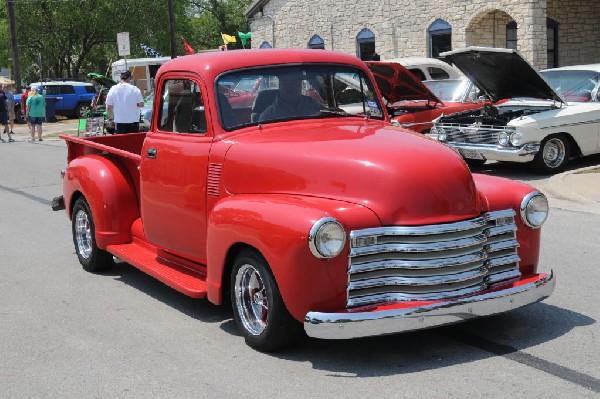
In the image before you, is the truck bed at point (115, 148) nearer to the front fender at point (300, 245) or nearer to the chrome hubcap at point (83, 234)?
the chrome hubcap at point (83, 234)

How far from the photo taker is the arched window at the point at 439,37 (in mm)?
27656

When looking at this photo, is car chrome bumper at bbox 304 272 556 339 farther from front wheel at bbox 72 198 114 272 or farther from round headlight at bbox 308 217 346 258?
front wheel at bbox 72 198 114 272

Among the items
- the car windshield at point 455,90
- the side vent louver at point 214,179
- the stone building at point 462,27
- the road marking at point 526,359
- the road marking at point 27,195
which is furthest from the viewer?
the stone building at point 462,27

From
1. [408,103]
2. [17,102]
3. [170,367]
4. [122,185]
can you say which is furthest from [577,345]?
[17,102]

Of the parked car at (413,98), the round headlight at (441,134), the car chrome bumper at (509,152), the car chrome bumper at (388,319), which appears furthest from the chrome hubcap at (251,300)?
the parked car at (413,98)

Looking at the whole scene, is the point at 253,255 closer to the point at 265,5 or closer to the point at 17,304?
the point at 17,304

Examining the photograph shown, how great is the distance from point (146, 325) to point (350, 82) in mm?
2461

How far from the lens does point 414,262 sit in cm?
A: 492

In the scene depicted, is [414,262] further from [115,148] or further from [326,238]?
[115,148]

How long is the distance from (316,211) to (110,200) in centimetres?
313

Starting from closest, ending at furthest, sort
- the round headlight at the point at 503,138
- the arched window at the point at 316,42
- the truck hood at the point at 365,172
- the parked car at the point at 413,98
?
1. the truck hood at the point at 365,172
2. the round headlight at the point at 503,138
3. the parked car at the point at 413,98
4. the arched window at the point at 316,42

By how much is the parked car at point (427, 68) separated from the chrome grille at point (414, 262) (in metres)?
14.6

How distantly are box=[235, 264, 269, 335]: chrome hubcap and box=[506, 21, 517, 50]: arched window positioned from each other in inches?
898

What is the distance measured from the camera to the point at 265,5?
113ft
